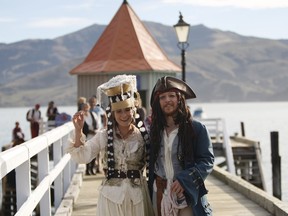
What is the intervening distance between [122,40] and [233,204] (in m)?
22.9

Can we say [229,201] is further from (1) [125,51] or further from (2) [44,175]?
(1) [125,51]

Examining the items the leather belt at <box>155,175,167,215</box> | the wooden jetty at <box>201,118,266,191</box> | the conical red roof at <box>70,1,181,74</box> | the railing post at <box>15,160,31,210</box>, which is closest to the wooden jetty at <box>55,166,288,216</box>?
the railing post at <box>15,160,31,210</box>

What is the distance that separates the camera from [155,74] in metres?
30.2

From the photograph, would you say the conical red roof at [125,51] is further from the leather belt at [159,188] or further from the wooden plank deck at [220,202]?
the leather belt at [159,188]

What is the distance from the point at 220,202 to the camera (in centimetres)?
1002

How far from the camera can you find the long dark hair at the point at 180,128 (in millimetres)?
4816

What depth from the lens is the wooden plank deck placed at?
9078 millimetres

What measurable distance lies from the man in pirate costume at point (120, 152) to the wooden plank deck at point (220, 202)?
13.2 ft

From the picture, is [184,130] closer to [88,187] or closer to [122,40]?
[88,187]

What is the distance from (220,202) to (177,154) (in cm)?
537

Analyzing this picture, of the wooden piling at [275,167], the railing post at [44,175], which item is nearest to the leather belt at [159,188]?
the railing post at [44,175]

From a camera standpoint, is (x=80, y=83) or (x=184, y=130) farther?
(x=80, y=83)

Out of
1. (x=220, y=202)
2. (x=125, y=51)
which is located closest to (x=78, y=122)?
(x=220, y=202)

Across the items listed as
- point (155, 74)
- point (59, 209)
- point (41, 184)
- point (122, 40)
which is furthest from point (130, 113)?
point (122, 40)
